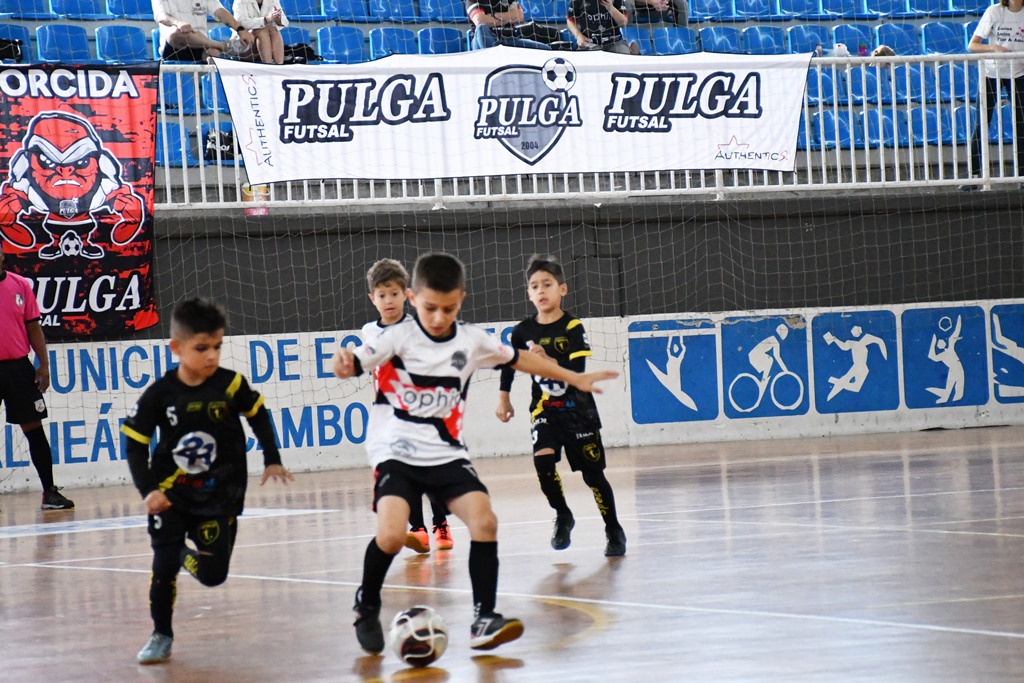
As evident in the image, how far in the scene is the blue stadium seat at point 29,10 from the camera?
54.0 feet

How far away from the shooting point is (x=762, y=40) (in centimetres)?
1875

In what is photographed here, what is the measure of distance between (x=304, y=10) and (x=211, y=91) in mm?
3765

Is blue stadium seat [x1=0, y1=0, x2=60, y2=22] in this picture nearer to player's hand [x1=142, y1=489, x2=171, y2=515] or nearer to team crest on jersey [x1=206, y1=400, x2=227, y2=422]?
team crest on jersey [x1=206, y1=400, x2=227, y2=422]

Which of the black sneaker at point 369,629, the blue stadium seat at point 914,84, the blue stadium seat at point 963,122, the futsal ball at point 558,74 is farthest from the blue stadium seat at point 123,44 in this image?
the black sneaker at point 369,629

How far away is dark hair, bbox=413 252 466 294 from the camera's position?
565 cm

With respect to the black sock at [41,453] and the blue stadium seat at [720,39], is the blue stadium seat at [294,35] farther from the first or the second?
the black sock at [41,453]

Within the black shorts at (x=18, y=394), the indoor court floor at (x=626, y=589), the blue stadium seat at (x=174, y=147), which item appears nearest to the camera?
the indoor court floor at (x=626, y=589)

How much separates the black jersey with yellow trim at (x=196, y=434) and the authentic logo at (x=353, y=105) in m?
8.89

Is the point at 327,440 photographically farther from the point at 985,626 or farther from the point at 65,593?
the point at 985,626

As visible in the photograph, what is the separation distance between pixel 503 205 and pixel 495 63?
149 cm

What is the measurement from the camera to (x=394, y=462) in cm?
577

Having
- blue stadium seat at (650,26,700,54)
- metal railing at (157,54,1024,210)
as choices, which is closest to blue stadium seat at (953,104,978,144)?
metal railing at (157,54,1024,210)

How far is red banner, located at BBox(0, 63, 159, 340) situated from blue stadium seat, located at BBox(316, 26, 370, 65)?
363 centimetres

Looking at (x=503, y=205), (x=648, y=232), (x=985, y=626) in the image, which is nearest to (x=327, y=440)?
(x=503, y=205)
